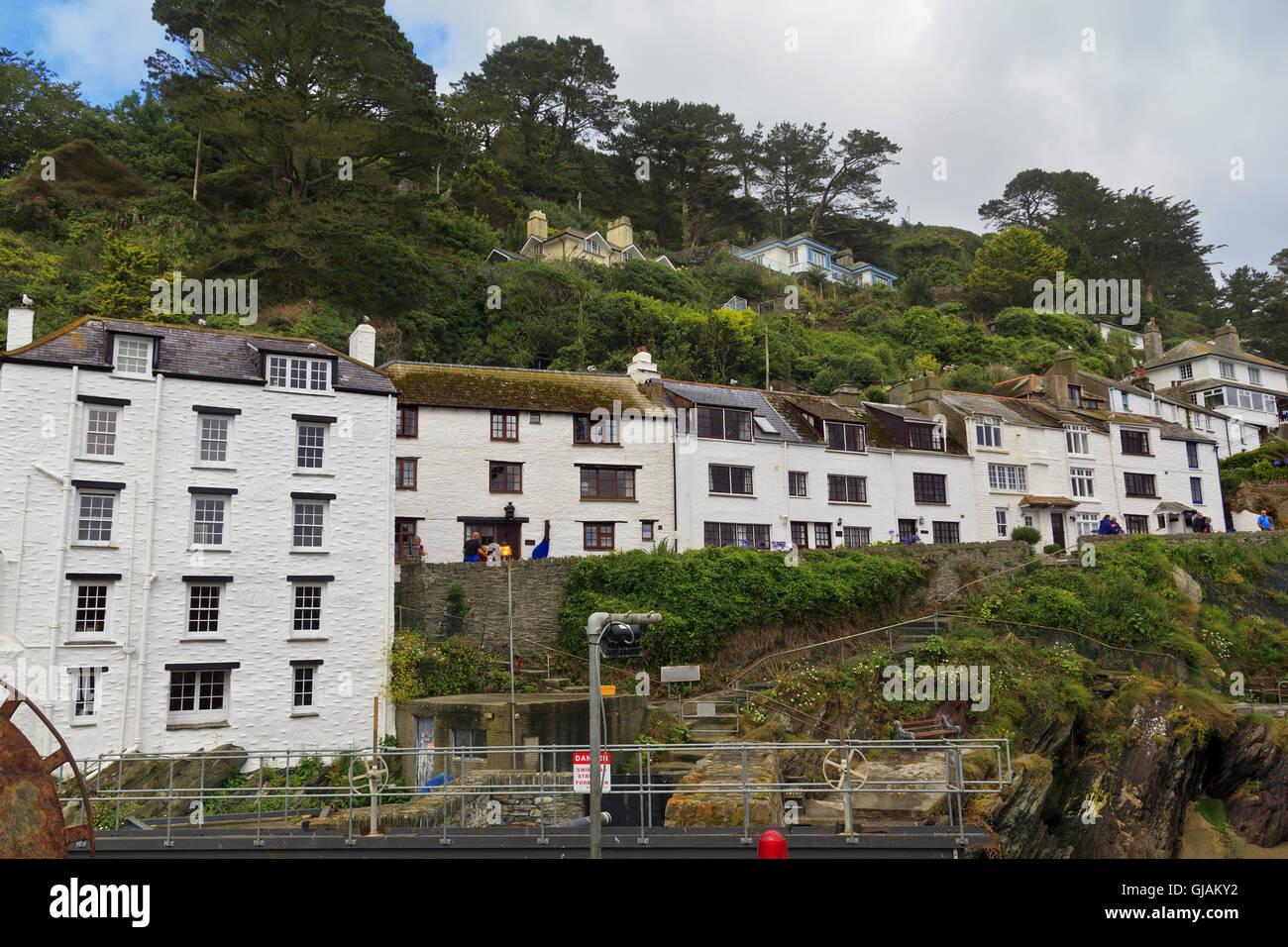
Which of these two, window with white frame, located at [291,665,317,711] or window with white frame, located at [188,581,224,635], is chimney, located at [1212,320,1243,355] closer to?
window with white frame, located at [291,665,317,711]

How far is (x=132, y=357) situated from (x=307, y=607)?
8970 mm

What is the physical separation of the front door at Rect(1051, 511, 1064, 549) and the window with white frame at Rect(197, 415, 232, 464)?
36225mm

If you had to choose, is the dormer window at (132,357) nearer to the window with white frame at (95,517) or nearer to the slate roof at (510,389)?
the window with white frame at (95,517)

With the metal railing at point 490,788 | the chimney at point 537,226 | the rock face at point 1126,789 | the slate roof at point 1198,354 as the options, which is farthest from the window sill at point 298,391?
the slate roof at point 1198,354

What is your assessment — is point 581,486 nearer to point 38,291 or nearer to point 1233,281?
point 38,291

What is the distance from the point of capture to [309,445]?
93.9ft

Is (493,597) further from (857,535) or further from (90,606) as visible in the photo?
(857,535)

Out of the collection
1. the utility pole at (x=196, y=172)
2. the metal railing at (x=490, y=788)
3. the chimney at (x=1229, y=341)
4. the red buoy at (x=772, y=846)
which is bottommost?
the metal railing at (x=490, y=788)

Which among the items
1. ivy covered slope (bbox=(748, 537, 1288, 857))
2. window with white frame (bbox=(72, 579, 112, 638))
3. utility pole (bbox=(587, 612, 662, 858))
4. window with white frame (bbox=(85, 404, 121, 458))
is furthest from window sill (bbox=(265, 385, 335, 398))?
utility pole (bbox=(587, 612, 662, 858))

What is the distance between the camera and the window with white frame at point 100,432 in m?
25.9

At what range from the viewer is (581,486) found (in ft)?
115

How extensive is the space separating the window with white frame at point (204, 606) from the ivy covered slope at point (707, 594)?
33.8 feet

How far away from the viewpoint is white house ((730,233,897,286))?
83562 millimetres

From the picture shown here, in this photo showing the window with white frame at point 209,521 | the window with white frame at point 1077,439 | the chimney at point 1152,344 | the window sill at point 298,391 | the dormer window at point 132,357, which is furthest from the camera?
the chimney at point 1152,344
